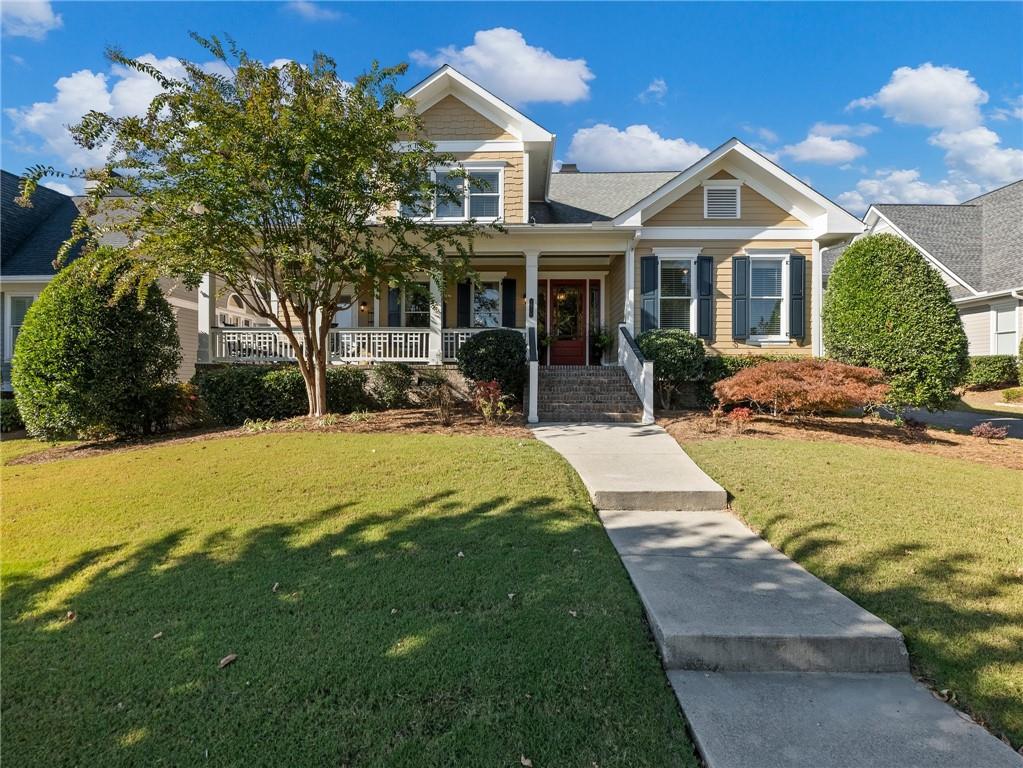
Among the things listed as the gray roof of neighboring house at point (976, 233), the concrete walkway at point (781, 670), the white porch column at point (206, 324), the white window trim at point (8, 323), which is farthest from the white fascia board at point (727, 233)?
the white window trim at point (8, 323)

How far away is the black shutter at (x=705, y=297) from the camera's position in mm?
12305

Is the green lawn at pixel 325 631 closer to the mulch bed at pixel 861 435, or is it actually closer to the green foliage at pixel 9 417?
the mulch bed at pixel 861 435

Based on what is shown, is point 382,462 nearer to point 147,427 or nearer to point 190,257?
point 190,257

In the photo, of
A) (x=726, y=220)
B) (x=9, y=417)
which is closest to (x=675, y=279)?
(x=726, y=220)

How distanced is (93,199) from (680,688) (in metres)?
9.51

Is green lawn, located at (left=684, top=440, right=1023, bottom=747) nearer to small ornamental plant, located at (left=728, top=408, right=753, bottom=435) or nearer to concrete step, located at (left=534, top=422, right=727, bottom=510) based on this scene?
concrete step, located at (left=534, top=422, right=727, bottom=510)

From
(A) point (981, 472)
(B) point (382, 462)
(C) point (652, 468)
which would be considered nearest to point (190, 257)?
(B) point (382, 462)

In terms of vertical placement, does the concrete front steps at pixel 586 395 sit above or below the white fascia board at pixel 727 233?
below

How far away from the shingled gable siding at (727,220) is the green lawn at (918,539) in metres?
7.12

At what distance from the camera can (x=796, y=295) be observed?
40.2 feet

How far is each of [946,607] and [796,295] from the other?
34.6ft

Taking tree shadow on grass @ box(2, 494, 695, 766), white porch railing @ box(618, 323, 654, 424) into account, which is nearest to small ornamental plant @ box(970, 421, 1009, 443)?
white porch railing @ box(618, 323, 654, 424)

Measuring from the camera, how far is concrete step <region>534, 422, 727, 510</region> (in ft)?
17.4

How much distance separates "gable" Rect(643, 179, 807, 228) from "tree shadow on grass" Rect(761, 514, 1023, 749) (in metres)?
9.73
